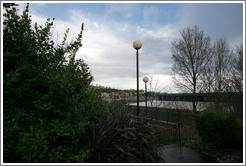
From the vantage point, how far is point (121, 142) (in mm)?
2682

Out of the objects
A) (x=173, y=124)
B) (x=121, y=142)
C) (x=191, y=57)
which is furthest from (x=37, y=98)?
(x=191, y=57)

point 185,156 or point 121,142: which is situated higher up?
point 121,142

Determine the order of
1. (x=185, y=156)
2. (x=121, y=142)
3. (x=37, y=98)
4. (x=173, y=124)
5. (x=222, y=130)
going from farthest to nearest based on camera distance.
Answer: (x=173, y=124), (x=222, y=130), (x=185, y=156), (x=121, y=142), (x=37, y=98)

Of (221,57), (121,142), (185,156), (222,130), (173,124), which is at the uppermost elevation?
(221,57)

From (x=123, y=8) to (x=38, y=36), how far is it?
93.5 inches

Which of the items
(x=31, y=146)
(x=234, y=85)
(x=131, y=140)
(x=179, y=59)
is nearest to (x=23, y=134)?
(x=31, y=146)

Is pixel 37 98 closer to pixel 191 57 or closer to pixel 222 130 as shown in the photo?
pixel 222 130

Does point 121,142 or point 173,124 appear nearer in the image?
point 121,142

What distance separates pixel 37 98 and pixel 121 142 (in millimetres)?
1677

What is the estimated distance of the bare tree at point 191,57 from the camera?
14398 millimetres

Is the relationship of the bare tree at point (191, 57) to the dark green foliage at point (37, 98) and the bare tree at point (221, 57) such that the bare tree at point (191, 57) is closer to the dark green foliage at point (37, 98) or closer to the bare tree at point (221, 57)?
the bare tree at point (221, 57)

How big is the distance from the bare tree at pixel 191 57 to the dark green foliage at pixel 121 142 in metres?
13.1

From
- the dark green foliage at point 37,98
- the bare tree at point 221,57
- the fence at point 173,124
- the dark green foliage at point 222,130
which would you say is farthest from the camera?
the bare tree at point 221,57

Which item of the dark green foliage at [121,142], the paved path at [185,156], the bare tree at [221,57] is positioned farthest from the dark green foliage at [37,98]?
the bare tree at [221,57]
